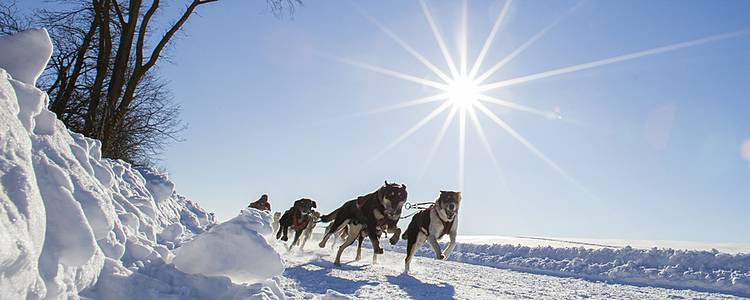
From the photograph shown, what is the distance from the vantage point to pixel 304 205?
46.2ft

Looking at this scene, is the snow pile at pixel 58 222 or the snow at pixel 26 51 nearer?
the snow pile at pixel 58 222

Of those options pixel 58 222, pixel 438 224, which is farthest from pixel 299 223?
pixel 58 222

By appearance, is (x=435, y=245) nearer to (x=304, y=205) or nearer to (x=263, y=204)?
(x=304, y=205)

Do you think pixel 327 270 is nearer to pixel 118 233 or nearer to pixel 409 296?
pixel 409 296

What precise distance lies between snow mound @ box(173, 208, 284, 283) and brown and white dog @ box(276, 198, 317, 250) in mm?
9291

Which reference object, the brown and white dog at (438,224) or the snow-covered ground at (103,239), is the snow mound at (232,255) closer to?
the snow-covered ground at (103,239)

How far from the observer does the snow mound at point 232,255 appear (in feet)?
12.8

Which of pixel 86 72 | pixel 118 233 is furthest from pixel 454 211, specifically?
pixel 86 72

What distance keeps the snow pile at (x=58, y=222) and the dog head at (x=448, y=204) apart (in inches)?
218

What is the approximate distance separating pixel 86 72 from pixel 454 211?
1506cm

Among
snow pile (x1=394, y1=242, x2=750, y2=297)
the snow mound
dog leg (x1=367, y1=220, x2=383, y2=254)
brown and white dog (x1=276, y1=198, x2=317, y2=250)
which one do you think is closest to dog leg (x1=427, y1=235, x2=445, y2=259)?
dog leg (x1=367, y1=220, x2=383, y2=254)

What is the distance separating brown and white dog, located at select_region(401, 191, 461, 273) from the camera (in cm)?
953

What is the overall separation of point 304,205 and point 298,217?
42 centimetres

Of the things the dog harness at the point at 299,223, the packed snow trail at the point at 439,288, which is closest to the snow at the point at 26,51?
the packed snow trail at the point at 439,288
